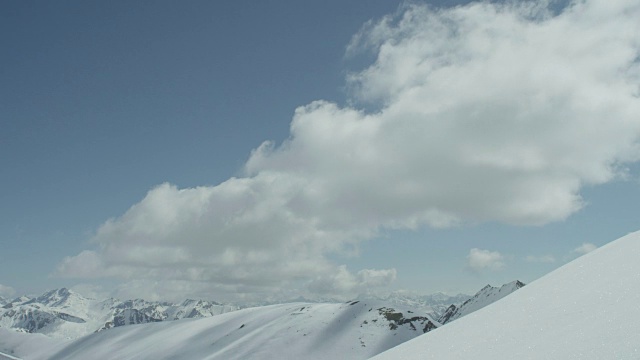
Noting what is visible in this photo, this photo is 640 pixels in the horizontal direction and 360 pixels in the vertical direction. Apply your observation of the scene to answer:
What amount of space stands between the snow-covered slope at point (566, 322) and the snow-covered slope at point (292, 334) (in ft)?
296

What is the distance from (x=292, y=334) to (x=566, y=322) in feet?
358

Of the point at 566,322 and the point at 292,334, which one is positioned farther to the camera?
the point at 292,334

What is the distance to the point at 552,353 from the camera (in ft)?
20.4

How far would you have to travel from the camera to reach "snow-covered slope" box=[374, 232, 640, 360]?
5.98m

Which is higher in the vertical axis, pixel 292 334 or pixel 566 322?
pixel 292 334

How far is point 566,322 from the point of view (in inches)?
288

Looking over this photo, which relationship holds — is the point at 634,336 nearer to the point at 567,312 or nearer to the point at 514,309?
the point at 567,312

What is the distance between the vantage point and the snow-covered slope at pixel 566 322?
5.98 m

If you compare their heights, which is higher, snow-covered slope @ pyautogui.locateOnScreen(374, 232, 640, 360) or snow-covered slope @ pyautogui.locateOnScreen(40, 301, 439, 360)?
snow-covered slope @ pyautogui.locateOnScreen(40, 301, 439, 360)

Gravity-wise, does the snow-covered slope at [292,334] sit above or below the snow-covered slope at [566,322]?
above

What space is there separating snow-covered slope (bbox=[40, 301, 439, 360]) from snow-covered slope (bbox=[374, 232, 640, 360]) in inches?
3552

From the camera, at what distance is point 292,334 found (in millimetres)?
110312

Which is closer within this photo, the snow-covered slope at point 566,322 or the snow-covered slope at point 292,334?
the snow-covered slope at point 566,322

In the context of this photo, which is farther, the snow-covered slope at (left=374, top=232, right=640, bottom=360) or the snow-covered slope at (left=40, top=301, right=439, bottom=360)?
the snow-covered slope at (left=40, top=301, right=439, bottom=360)
